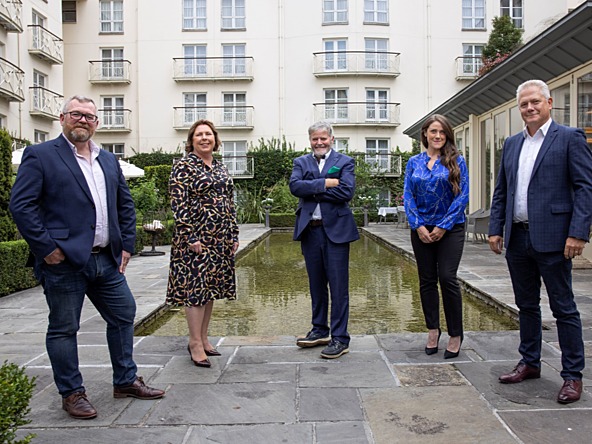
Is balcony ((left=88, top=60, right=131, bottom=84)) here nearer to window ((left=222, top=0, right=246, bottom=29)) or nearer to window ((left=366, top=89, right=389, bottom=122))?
window ((left=222, top=0, right=246, bottom=29))

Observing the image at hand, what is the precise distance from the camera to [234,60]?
31031 mm

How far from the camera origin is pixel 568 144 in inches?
136

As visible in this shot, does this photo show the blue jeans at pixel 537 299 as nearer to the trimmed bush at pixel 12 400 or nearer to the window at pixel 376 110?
the trimmed bush at pixel 12 400

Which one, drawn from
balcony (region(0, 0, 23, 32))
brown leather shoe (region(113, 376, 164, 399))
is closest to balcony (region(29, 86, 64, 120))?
balcony (region(0, 0, 23, 32))

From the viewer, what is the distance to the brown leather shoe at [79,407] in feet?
10.5

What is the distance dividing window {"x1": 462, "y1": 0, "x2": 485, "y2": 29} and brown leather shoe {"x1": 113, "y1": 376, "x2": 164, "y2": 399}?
31.1 metres

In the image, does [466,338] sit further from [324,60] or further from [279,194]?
[324,60]

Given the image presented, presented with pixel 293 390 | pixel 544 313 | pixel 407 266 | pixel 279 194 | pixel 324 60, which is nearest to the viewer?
pixel 293 390

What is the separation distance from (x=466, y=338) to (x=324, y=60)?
27.1m

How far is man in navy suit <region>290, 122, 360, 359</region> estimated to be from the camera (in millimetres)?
4461

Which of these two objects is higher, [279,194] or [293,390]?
[279,194]

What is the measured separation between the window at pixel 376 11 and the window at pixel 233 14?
615cm

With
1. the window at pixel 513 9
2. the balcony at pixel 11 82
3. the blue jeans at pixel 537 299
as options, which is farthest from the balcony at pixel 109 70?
the blue jeans at pixel 537 299

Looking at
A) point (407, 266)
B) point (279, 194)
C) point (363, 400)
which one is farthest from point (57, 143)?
point (279, 194)
